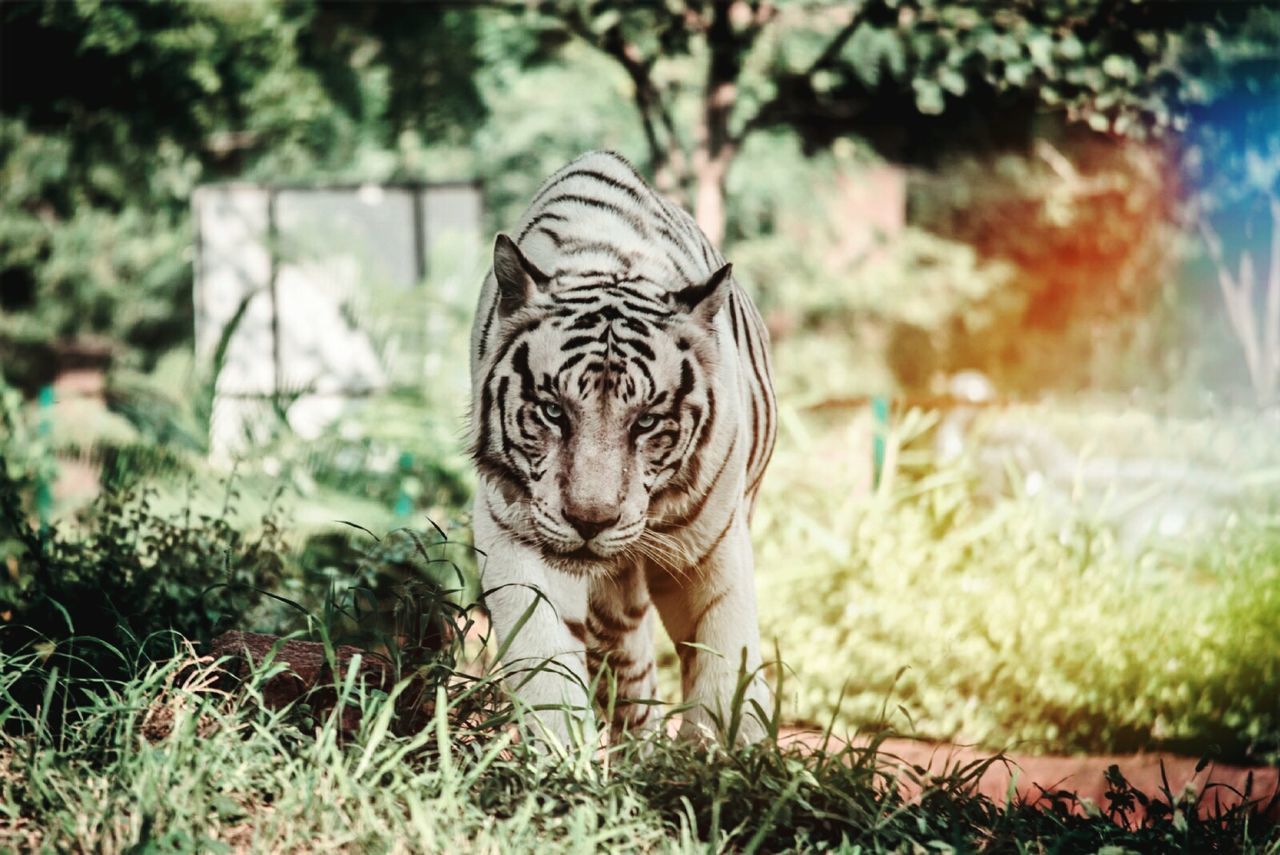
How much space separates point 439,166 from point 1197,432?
801 centimetres

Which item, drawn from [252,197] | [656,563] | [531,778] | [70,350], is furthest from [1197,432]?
[70,350]

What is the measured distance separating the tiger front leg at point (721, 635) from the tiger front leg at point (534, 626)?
318mm

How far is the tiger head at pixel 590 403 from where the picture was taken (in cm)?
291

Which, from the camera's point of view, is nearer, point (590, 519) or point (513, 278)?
point (590, 519)

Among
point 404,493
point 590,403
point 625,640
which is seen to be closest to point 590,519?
point 590,403

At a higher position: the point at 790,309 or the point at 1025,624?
the point at 790,309

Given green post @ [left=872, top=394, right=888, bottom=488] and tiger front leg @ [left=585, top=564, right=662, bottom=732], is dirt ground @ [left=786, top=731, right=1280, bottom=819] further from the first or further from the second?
A: green post @ [left=872, top=394, right=888, bottom=488]

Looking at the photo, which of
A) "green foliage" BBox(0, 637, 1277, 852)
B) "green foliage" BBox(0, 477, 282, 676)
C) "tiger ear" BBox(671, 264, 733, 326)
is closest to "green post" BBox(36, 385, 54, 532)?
"green foliage" BBox(0, 477, 282, 676)

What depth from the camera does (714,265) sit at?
3945 millimetres

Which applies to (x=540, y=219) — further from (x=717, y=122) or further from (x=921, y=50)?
(x=921, y=50)

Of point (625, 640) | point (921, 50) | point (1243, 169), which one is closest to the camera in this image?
point (625, 640)

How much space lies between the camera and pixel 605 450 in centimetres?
291

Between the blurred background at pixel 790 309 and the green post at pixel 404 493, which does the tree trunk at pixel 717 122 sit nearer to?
the blurred background at pixel 790 309

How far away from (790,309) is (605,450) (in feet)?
33.3
